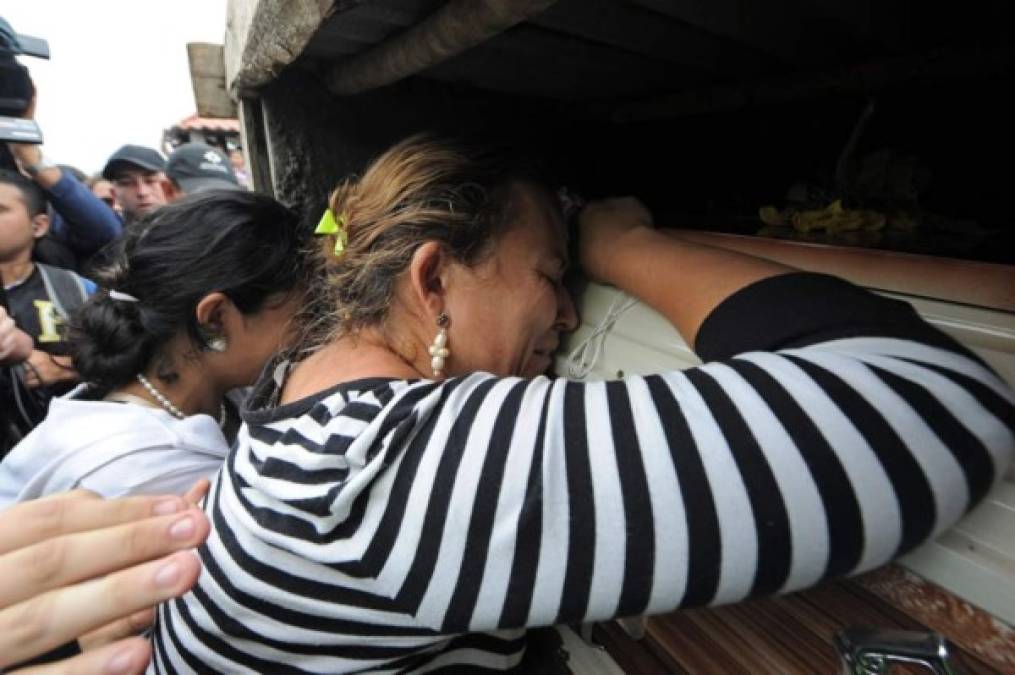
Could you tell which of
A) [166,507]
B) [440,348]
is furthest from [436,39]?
[166,507]

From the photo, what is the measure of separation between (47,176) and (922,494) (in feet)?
14.0

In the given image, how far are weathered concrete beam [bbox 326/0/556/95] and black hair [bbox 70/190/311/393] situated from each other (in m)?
0.64

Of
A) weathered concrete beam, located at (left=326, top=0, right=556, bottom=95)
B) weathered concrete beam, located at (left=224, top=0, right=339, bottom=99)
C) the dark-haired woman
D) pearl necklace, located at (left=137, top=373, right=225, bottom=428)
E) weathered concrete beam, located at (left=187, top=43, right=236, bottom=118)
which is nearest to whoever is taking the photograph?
weathered concrete beam, located at (left=326, top=0, right=556, bottom=95)

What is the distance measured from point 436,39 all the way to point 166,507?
3.25 ft

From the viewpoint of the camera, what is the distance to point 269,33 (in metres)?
1.18

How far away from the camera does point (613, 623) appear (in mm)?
1104

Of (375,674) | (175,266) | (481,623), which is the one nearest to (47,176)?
(175,266)

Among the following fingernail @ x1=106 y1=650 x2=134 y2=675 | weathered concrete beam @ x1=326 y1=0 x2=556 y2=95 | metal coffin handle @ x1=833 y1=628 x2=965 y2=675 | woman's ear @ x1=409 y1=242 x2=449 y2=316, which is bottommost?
fingernail @ x1=106 y1=650 x2=134 y2=675

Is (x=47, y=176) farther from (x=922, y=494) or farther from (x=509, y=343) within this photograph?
(x=922, y=494)

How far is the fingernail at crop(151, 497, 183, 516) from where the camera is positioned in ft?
2.01

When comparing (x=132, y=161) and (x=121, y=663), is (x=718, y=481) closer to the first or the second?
(x=121, y=663)

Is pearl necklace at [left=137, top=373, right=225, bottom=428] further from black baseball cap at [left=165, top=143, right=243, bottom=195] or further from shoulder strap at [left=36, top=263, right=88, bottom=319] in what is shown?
black baseball cap at [left=165, top=143, right=243, bottom=195]

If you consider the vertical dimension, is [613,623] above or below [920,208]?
below

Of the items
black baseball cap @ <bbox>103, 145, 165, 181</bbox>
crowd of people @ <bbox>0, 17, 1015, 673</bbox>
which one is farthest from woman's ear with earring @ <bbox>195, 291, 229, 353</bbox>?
black baseball cap @ <bbox>103, 145, 165, 181</bbox>
